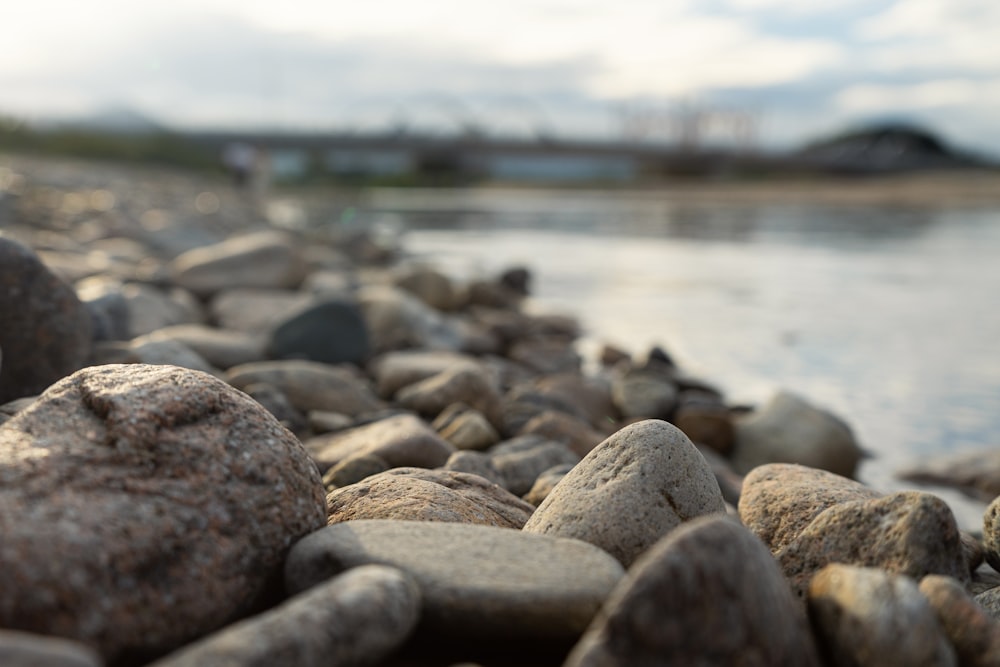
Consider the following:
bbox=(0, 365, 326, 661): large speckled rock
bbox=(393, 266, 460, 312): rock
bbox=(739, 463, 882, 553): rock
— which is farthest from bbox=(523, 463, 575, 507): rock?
bbox=(393, 266, 460, 312): rock

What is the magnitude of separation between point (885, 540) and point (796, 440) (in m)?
3.15

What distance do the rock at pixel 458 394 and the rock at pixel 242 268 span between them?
11.1ft

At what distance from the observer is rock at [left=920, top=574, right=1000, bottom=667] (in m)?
1.72

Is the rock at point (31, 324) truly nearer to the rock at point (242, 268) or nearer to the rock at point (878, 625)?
the rock at point (878, 625)

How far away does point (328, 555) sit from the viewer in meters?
1.91

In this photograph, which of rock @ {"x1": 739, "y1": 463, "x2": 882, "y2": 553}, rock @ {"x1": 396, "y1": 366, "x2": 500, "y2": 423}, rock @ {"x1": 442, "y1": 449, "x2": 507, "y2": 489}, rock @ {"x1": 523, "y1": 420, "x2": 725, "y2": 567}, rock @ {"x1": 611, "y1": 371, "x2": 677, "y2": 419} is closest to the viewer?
rock @ {"x1": 523, "y1": 420, "x2": 725, "y2": 567}

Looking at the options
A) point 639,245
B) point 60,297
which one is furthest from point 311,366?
point 639,245

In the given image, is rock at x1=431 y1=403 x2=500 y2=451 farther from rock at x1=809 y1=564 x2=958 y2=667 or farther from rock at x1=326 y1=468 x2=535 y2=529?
rock at x1=809 y1=564 x2=958 y2=667

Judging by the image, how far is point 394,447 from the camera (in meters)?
3.37

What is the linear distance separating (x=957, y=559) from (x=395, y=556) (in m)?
1.29

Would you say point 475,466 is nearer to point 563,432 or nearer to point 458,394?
point 563,432

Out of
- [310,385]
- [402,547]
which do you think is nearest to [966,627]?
[402,547]

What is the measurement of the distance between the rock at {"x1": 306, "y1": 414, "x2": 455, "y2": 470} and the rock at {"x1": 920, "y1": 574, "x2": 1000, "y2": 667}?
1953 mm

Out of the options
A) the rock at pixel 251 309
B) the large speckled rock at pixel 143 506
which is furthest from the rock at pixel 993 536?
the rock at pixel 251 309
